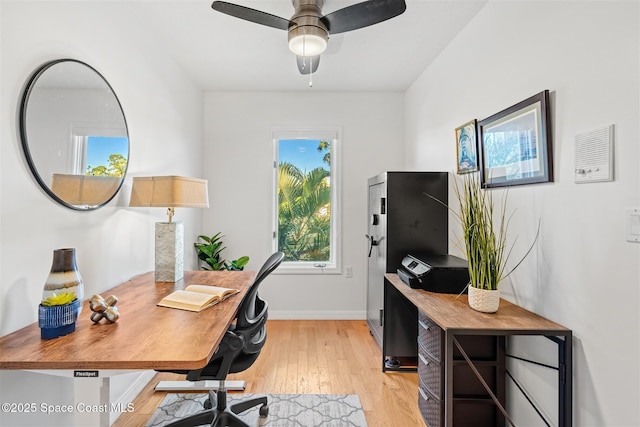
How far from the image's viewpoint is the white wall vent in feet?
3.89

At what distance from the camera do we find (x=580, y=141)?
4.28 feet

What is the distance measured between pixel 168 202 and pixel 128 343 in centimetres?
98

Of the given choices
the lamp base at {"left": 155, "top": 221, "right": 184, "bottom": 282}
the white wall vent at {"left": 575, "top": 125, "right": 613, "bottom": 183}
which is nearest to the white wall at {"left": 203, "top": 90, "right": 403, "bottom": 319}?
the lamp base at {"left": 155, "top": 221, "right": 184, "bottom": 282}

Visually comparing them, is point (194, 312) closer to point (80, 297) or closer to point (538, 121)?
point (80, 297)

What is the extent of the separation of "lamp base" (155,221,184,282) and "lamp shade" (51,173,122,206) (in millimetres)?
365

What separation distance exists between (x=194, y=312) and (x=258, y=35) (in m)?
2.03

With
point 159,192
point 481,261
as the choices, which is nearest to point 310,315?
point 159,192

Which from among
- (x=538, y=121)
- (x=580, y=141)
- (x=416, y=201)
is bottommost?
(x=416, y=201)

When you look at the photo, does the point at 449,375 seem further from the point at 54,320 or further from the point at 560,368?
the point at 54,320

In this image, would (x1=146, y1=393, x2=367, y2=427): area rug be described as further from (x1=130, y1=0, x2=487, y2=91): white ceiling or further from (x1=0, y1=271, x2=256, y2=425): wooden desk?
(x1=130, y1=0, x2=487, y2=91): white ceiling

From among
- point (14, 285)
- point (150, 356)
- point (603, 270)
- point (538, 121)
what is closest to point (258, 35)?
point (538, 121)

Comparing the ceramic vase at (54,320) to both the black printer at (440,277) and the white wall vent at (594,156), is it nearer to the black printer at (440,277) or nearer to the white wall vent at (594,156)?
the black printer at (440,277)

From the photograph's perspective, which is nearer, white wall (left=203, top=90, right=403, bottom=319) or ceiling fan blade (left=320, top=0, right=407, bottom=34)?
ceiling fan blade (left=320, top=0, right=407, bottom=34)

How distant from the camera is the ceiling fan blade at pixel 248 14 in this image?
1614 millimetres
